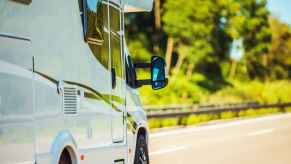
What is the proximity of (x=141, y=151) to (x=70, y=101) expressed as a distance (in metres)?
3.34

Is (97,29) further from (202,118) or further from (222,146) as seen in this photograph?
(202,118)

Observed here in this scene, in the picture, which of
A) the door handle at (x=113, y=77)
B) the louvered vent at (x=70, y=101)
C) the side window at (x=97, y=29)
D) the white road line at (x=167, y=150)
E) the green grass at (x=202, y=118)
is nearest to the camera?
the louvered vent at (x=70, y=101)

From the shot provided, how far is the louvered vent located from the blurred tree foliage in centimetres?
3691

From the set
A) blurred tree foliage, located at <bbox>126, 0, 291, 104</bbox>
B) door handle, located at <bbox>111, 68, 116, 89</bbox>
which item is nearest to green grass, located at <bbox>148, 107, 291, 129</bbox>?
blurred tree foliage, located at <bbox>126, 0, 291, 104</bbox>

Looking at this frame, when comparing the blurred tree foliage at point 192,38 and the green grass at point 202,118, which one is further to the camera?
the blurred tree foliage at point 192,38

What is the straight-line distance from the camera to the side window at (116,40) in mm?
9938

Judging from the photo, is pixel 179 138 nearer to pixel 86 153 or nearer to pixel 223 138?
pixel 223 138

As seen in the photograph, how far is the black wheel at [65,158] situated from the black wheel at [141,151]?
288 centimetres

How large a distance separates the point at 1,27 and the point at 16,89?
0.48m

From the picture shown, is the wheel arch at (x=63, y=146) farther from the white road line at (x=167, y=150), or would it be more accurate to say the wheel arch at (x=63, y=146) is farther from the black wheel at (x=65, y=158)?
the white road line at (x=167, y=150)

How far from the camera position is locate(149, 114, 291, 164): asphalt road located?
55.3ft

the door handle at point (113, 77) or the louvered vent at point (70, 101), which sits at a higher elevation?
the door handle at point (113, 77)

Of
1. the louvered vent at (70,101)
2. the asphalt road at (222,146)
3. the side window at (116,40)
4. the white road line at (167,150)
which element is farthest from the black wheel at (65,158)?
the white road line at (167,150)

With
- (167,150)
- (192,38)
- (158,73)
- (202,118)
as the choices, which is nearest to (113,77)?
(158,73)
